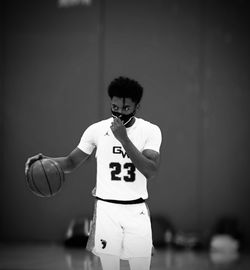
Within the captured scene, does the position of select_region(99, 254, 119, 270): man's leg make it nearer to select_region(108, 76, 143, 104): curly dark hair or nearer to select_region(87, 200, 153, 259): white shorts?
select_region(87, 200, 153, 259): white shorts

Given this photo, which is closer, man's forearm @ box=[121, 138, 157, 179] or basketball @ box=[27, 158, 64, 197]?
man's forearm @ box=[121, 138, 157, 179]

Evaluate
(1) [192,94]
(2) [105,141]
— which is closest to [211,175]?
(1) [192,94]

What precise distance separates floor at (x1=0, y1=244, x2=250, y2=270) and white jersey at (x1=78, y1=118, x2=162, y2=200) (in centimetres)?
250

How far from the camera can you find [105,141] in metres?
4.01

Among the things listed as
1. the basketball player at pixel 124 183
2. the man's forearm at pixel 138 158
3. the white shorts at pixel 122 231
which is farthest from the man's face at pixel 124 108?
the white shorts at pixel 122 231

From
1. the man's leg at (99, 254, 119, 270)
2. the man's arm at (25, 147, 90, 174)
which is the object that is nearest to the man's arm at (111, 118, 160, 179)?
the man's arm at (25, 147, 90, 174)

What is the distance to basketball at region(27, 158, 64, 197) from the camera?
13.6 ft

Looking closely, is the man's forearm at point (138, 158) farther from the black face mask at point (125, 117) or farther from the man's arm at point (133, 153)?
the black face mask at point (125, 117)

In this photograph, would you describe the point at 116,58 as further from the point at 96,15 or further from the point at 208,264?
the point at 208,264

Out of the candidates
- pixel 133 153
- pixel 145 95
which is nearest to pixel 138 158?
pixel 133 153

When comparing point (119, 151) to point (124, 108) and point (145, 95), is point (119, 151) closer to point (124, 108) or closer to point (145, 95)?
point (124, 108)

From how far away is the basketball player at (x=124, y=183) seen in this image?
3.79 m

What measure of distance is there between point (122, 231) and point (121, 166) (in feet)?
1.41

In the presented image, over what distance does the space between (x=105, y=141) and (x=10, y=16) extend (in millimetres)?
5712
